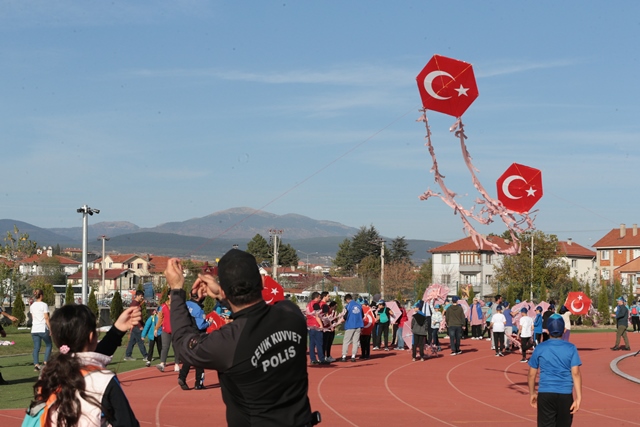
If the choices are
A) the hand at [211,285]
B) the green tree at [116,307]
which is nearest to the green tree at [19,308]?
the green tree at [116,307]

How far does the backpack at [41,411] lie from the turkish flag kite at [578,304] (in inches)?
906

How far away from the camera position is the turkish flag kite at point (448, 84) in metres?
14.8

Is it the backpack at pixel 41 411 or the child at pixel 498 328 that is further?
the child at pixel 498 328

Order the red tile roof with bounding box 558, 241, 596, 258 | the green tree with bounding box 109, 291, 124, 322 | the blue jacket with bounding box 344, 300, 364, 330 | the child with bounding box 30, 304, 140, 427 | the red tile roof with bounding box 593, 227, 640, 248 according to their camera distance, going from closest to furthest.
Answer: the child with bounding box 30, 304, 140, 427 → the blue jacket with bounding box 344, 300, 364, 330 → the green tree with bounding box 109, 291, 124, 322 → the red tile roof with bounding box 593, 227, 640, 248 → the red tile roof with bounding box 558, 241, 596, 258

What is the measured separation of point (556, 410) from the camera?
8.38 m

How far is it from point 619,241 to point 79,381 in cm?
10611

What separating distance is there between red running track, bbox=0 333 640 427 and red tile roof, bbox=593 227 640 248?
271 feet

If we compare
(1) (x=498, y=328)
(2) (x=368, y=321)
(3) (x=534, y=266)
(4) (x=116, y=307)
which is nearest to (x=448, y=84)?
(2) (x=368, y=321)

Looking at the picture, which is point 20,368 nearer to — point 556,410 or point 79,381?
point 556,410

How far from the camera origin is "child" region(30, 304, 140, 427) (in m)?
3.92

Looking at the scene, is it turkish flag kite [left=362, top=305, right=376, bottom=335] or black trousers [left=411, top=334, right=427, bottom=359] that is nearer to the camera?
black trousers [left=411, top=334, right=427, bottom=359]

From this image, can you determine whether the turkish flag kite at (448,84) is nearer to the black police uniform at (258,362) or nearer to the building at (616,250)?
the black police uniform at (258,362)

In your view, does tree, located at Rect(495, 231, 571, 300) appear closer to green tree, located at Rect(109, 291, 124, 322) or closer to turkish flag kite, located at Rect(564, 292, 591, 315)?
green tree, located at Rect(109, 291, 124, 322)

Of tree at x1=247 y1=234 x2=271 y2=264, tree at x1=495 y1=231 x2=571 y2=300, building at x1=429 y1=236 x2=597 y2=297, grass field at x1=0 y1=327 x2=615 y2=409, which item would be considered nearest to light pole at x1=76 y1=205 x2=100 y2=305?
grass field at x1=0 y1=327 x2=615 y2=409
